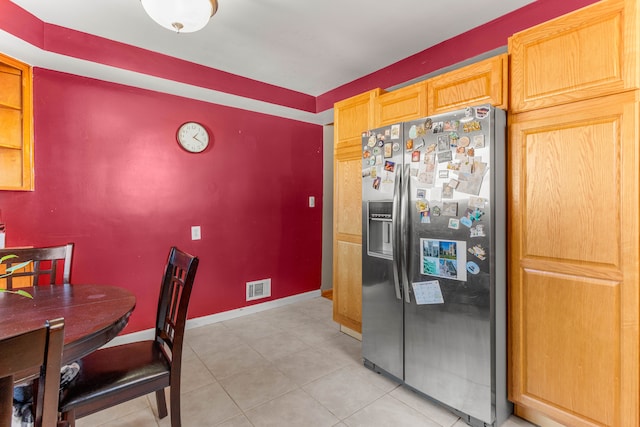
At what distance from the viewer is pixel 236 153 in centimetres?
331

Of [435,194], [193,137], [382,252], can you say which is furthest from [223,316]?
[435,194]

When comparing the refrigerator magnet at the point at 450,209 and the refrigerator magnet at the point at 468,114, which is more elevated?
the refrigerator magnet at the point at 468,114

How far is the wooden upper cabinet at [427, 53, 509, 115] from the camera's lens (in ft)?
5.77

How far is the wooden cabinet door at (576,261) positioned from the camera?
1376 millimetres

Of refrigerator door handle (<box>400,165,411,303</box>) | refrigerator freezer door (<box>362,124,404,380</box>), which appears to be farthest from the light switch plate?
refrigerator door handle (<box>400,165,411,303</box>)

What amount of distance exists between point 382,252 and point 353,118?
1269 millimetres

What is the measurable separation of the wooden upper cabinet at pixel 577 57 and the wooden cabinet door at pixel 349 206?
114 centimetres

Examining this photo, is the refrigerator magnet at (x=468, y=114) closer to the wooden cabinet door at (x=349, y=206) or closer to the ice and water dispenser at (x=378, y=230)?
the ice and water dispenser at (x=378, y=230)

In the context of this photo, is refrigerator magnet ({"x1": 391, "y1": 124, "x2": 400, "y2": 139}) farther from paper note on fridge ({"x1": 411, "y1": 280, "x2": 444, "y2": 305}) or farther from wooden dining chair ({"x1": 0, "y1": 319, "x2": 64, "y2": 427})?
wooden dining chair ({"x1": 0, "y1": 319, "x2": 64, "y2": 427})

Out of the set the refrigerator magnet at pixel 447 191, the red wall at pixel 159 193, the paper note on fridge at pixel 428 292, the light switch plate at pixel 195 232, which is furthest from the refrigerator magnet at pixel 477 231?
the light switch plate at pixel 195 232

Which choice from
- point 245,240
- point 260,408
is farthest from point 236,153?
point 260,408

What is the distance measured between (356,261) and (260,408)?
134 centimetres

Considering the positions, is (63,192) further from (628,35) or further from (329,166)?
(628,35)

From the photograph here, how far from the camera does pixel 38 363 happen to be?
74 centimetres
